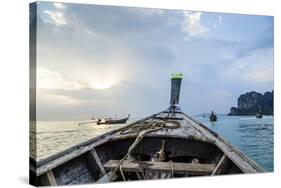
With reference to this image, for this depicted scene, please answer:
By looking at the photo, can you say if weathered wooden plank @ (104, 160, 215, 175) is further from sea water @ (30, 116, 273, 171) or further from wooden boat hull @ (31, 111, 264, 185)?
sea water @ (30, 116, 273, 171)

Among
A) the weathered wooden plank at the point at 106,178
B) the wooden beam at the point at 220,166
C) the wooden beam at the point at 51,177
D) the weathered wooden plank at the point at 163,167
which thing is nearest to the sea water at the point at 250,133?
the wooden beam at the point at 220,166

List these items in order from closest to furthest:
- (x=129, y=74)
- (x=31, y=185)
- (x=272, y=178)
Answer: (x=31, y=185) → (x=129, y=74) → (x=272, y=178)

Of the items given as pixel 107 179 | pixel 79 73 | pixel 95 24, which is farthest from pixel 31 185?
pixel 95 24

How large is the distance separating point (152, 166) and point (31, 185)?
1202mm

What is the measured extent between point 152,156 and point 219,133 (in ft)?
2.63

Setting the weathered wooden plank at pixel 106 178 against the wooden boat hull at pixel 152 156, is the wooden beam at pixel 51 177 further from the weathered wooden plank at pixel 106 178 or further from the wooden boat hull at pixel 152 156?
the weathered wooden plank at pixel 106 178

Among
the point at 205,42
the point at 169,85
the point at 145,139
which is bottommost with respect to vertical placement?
the point at 145,139

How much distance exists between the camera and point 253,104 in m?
5.93

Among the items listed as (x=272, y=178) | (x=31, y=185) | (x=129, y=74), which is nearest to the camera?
(x=31, y=185)

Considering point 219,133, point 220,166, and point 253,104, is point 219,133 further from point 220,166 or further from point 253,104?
point 253,104

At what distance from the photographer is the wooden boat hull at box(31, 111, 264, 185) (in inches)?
203

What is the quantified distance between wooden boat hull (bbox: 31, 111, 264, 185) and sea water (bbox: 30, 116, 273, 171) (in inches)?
2.7
